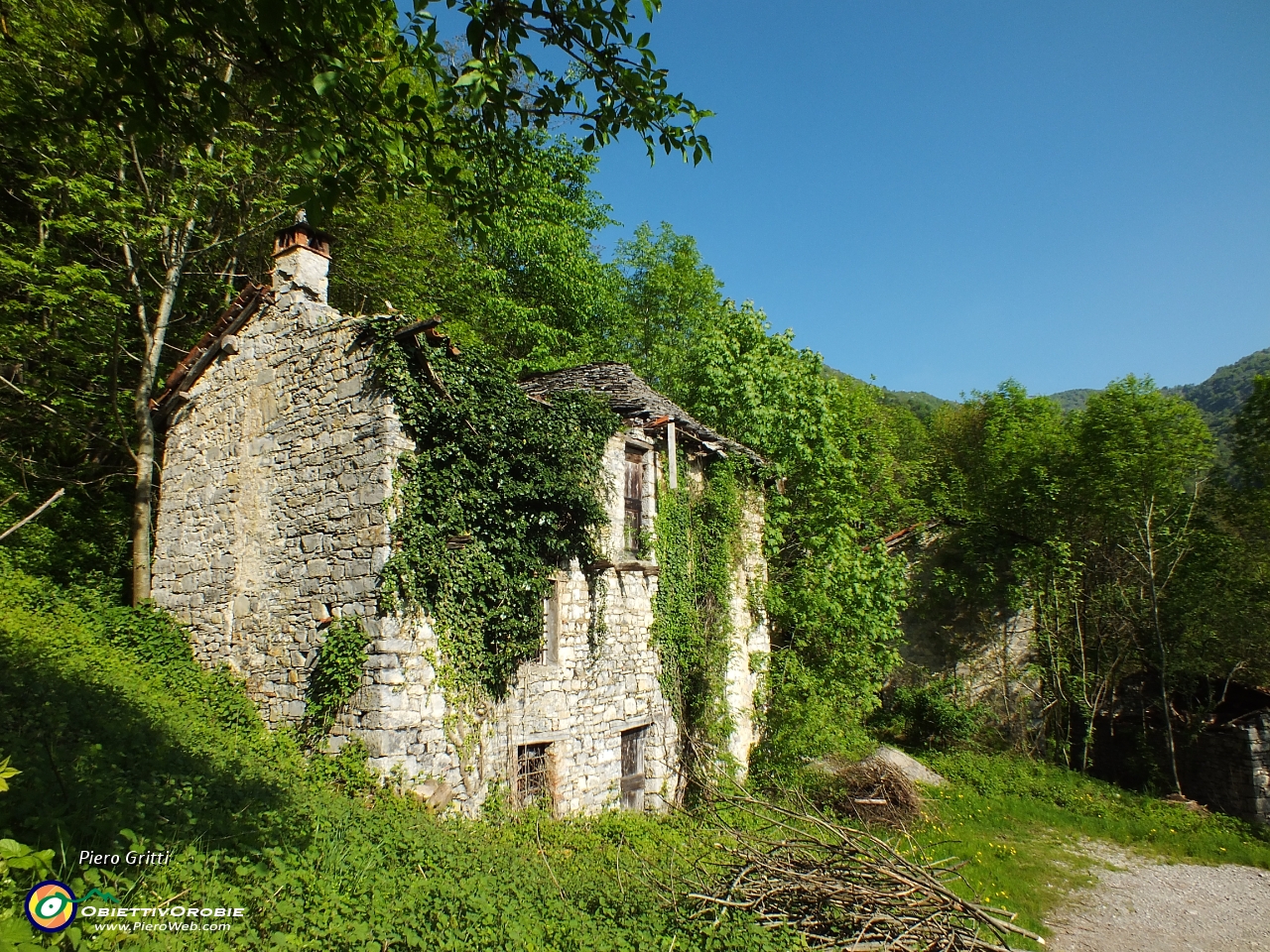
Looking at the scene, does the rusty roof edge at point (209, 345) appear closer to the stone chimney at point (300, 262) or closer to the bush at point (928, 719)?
the stone chimney at point (300, 262)

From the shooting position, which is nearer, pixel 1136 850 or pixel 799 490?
pixel 1136 850

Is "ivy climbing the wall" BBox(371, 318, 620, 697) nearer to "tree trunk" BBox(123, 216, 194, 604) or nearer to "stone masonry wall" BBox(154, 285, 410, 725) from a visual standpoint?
"stone masonry wall" BBox(154, 285, 410, 725)

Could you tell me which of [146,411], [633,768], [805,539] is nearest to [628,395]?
[633,768]

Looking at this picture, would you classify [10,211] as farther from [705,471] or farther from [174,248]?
[705,471]

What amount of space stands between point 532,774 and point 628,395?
611 cm

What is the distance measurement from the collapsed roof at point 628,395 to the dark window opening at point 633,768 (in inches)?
206

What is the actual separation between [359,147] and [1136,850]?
651 inches

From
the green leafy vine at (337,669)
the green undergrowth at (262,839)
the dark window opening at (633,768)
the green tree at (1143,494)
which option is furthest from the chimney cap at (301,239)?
the green tree at (1143,494)

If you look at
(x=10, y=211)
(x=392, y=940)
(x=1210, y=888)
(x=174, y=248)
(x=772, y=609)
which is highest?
(x=10, y=211)

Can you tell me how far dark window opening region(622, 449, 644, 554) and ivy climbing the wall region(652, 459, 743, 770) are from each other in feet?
1.26

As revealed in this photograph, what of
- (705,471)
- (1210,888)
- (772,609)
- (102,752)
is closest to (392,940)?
(102,752)

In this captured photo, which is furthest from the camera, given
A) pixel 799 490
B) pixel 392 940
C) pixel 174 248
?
pixel 799 490

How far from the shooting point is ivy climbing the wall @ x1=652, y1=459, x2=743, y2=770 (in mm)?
12156

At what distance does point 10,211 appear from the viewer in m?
12.1
